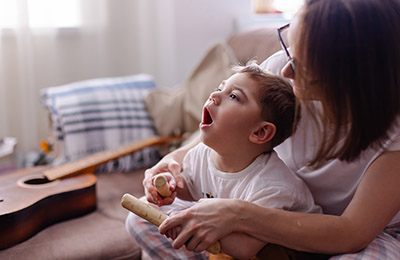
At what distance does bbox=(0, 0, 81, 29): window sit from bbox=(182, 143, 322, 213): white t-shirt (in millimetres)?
1333

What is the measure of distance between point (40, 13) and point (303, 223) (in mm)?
1699

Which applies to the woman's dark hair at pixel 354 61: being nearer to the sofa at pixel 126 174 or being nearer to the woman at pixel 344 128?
the woman at pixel 344 128

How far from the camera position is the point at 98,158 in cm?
174

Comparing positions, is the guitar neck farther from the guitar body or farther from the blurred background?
the blurred background

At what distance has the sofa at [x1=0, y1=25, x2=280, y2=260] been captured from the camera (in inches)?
50.1

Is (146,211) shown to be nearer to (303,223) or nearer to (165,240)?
(165,240)

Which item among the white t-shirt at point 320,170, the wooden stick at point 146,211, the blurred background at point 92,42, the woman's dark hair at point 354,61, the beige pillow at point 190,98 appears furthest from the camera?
the blurred background at point 92,42

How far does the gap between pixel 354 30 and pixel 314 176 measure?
378 millimetres

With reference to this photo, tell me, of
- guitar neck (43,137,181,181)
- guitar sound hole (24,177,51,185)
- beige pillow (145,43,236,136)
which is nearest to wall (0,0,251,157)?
beige pillow (145,43,236,136)

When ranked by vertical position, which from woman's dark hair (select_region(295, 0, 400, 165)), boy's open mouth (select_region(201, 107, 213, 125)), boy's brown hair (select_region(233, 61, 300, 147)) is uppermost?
woman's dark hair (select_region(295, 0, 400, 165))

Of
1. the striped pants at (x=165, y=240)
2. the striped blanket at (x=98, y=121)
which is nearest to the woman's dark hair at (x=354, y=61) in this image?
the striped pants at (x=165, y=240)

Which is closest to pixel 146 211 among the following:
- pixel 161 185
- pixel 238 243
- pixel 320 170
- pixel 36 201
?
pixel 161 185

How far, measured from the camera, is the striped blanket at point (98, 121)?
1.85 metres

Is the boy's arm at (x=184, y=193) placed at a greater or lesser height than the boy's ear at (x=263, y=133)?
lesser
